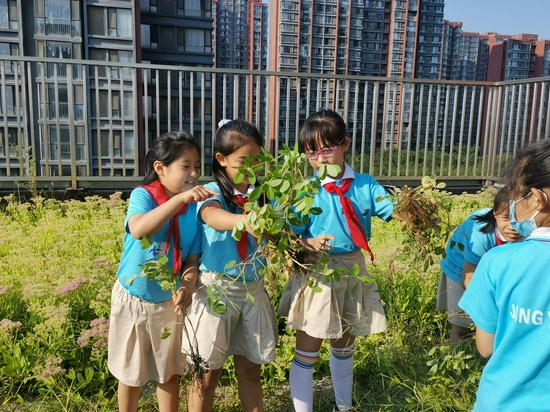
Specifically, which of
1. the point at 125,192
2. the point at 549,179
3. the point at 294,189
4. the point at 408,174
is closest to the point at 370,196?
the point at 294,189

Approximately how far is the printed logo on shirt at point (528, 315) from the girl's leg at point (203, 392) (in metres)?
1.19

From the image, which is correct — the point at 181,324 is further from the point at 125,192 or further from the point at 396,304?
the point at 125,192

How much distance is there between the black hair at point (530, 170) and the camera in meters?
1.40

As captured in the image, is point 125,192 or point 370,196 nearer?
point 370,196

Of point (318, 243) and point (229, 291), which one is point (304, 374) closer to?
point (229, 291)

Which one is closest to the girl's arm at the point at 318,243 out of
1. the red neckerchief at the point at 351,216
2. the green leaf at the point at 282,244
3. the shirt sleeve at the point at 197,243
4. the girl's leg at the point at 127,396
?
the green leaf at the point at 282,244

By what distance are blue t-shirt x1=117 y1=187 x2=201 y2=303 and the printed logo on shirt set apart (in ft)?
3.94

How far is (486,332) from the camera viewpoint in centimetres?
140

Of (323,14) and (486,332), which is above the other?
(323,14)

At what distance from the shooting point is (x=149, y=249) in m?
2.01

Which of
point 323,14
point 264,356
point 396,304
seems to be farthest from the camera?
point 323,14

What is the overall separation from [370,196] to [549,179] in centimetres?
94

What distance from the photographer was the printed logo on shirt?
50.0 inches

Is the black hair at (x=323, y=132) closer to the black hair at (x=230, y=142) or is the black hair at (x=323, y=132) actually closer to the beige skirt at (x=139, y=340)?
the black hair at (x=230, y=142)
